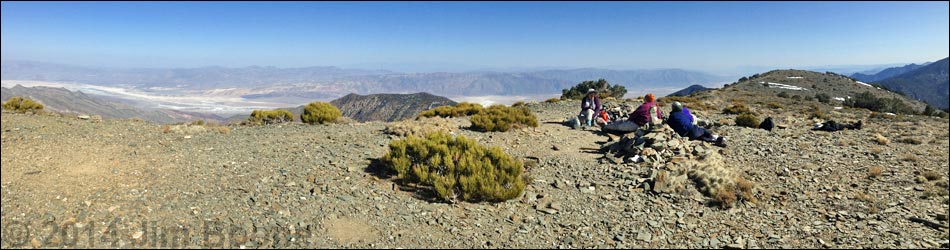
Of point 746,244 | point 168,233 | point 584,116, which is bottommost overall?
point 746,244

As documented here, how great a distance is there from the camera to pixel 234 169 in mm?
8742

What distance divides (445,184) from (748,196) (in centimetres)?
609

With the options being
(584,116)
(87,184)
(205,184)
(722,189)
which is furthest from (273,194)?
(584,116)

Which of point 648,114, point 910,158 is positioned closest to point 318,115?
point 648,114

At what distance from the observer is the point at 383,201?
7.49 m

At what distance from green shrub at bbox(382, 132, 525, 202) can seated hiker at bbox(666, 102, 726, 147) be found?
22.0 ft

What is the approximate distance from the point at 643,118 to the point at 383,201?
9669 mm

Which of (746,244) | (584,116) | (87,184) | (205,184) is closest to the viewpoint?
(746,244)

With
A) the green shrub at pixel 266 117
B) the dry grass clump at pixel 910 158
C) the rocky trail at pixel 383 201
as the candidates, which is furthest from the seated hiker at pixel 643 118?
the green shrub at pixel 266 117

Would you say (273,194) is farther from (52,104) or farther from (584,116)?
(52,104)

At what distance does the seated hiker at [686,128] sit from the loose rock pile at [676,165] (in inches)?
15.8

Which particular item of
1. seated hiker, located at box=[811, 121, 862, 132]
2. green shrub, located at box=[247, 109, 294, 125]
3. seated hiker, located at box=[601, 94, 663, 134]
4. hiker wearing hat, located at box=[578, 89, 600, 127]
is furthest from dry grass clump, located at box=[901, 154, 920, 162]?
green shrub, located at box=[247, 109, 294, 125]

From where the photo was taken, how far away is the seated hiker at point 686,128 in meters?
12.7

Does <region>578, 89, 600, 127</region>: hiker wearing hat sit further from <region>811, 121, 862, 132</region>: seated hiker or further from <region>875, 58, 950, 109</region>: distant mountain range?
<region>875, 58, 950, 109</region>: distant mountain range
